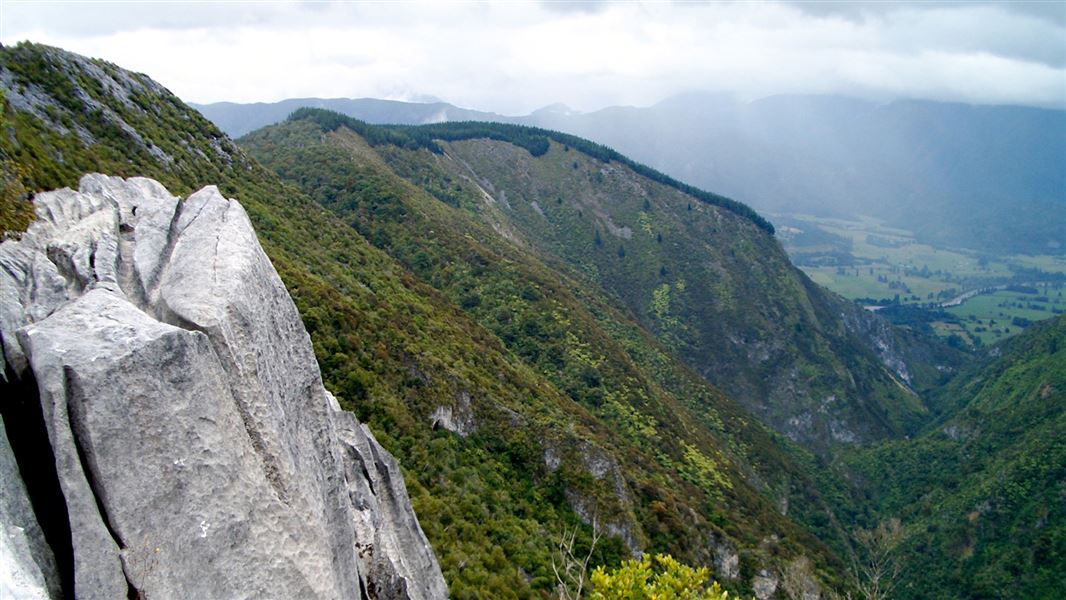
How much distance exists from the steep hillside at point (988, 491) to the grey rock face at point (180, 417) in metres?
78.4

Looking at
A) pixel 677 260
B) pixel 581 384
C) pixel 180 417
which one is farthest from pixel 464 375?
pixel 677 260

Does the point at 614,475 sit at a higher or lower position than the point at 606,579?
lower

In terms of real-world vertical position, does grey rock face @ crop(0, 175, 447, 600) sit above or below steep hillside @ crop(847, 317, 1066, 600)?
above

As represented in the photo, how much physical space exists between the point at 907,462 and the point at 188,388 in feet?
439

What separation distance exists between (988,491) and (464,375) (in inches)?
3298

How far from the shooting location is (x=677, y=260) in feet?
527

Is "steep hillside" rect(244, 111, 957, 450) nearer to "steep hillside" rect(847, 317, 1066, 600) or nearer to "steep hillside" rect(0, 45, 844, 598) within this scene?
"steep hillside" rect(847, 317, 1066, 600)

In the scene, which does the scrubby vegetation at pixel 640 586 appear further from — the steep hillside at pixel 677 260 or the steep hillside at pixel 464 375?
the steep hillside at pixel 677 260

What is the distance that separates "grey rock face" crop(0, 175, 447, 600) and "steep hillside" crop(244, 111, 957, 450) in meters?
84.1

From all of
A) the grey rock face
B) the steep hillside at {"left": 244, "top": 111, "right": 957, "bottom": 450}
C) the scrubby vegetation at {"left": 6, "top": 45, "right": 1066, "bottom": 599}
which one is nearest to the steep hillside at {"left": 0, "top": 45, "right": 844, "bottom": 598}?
the scrubby vegetation at {"left": 6, "top": 45, "right": 1066, "bottom": 599}

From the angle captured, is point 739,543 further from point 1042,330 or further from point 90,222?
point 1042,330

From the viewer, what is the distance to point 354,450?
1988 cm

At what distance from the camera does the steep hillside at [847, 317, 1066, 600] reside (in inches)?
2876

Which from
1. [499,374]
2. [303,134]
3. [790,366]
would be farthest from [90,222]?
[790,366]
